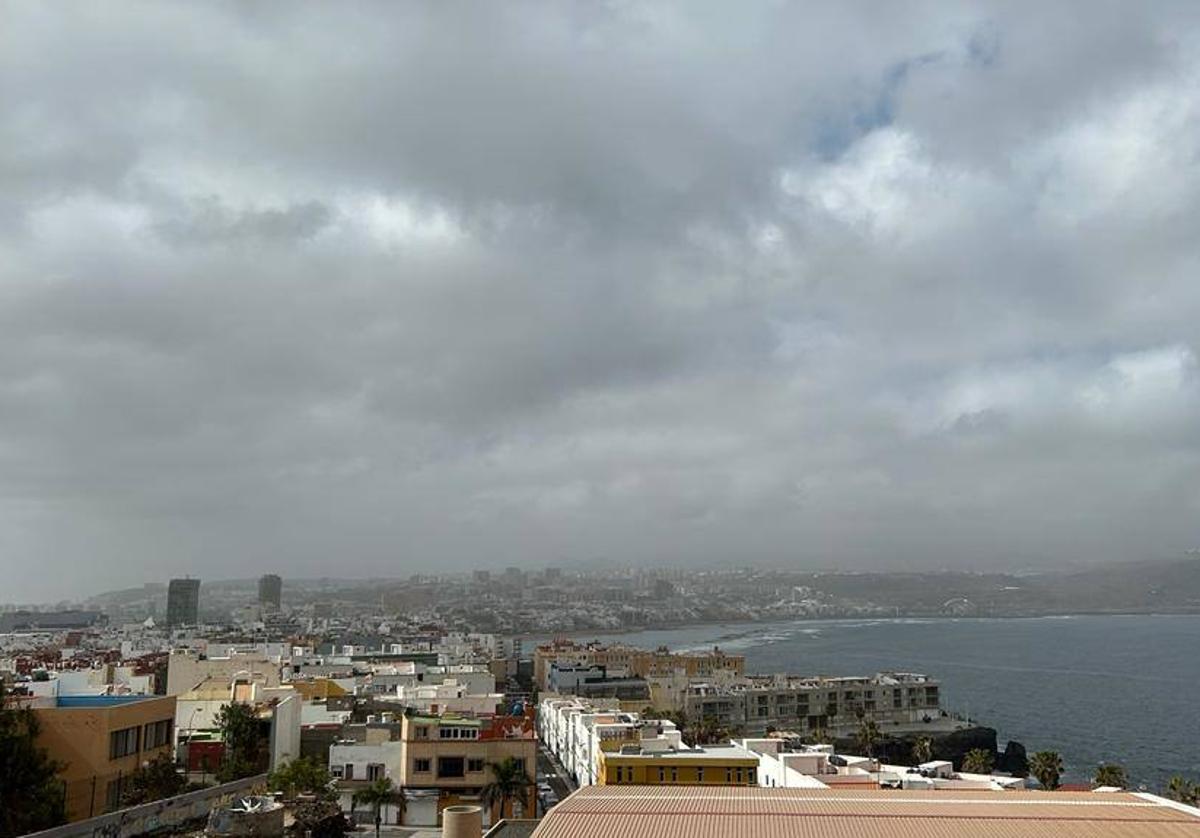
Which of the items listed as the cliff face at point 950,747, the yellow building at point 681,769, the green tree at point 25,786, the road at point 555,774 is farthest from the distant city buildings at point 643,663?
the green tree at point 25,786

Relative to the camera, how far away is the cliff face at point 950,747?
247ft

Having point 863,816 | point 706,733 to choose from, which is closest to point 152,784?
point 863,816

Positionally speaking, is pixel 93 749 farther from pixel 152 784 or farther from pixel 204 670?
pixel 204 670

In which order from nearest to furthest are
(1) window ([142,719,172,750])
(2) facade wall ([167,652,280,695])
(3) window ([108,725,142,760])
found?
(3) window ([108,725,142,760]), (1) window ([142,719,172,750]), (2) facade wall ([167,652,280,695])

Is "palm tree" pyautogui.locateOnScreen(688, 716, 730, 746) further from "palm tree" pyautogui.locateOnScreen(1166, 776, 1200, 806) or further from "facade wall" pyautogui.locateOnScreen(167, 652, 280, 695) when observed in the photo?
"facade wall" pyautogui.locateOnScreen(167, 652, 280, 695)

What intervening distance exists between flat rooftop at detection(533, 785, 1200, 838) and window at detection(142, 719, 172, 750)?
1941 centimetres

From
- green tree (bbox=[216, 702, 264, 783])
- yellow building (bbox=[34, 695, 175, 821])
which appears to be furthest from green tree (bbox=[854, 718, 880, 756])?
yellow building (bbox=[34, 695, 175, 821])

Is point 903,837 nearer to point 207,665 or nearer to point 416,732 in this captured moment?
point 416,732

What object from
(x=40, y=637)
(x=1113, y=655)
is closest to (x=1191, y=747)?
(x=1113, y=655)

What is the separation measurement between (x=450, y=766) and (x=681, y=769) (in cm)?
1037

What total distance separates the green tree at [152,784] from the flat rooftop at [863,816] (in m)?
15.6

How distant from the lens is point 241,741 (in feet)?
132

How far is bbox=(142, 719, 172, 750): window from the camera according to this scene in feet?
118

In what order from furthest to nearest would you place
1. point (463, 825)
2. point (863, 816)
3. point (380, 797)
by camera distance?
point (380, 797)
point (463, 825)
point (863, 816)
